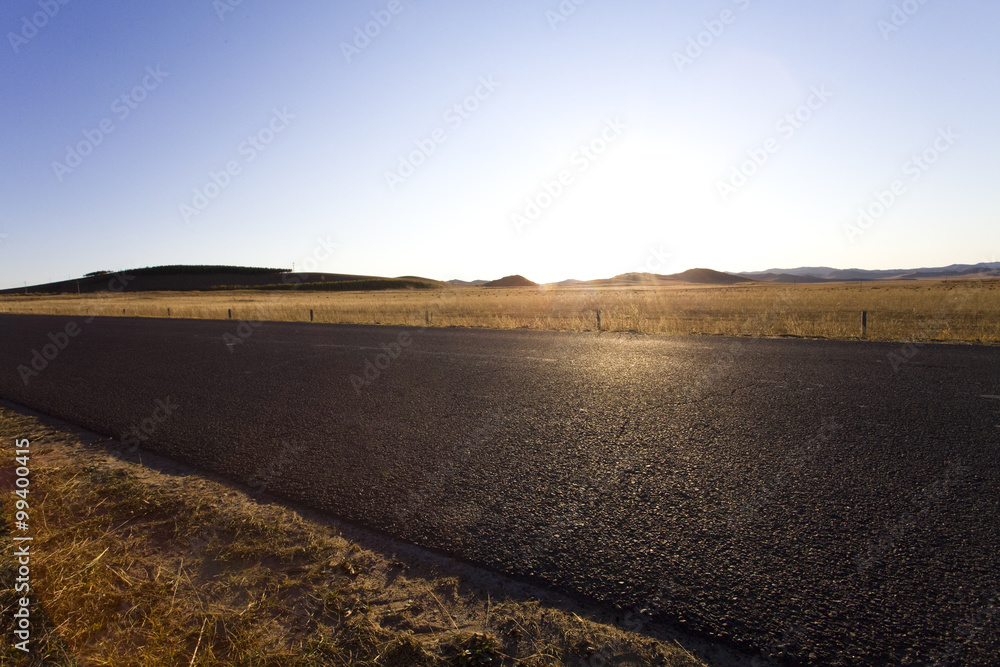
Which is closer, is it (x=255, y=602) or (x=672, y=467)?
(x=255, y=602)

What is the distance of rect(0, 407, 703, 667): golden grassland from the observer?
2227 millimetres

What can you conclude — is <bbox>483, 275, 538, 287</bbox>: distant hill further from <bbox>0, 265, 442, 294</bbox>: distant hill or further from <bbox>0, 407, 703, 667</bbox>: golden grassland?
<bbox>0, 407, 703, 667</bbox>: golden grassland

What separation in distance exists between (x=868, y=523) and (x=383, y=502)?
132 inches

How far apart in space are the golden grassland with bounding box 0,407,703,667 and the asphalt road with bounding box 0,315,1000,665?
303 mm

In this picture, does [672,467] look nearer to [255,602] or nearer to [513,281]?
[255,602]

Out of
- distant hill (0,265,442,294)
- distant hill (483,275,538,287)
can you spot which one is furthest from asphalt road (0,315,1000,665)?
distant hill (483,275,538,287)

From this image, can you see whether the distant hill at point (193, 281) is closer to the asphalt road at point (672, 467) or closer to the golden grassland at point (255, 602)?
the asphalt road at point (672, 467)

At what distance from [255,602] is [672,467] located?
327 cm

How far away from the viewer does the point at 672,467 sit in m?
4.30

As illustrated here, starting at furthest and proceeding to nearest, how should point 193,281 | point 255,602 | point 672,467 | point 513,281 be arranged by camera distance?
point 513,281
point 193,281
point 672,467
point 255,602

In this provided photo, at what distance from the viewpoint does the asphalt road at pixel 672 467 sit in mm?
2521

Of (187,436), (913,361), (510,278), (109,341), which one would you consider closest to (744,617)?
(187,436)

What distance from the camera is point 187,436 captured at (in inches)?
223

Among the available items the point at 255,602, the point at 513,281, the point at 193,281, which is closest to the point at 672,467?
the point at 255,602
